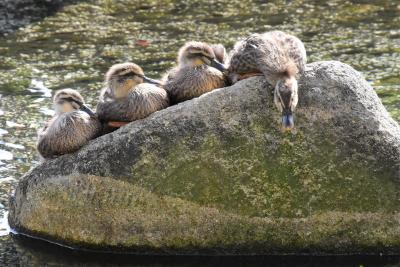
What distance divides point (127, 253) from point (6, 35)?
278 inches

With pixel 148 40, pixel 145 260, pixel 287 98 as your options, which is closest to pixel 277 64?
pixel 287 98

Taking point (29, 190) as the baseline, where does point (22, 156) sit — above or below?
below

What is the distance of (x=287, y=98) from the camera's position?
7070 millimetres

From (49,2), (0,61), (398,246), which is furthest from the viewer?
(49,2)

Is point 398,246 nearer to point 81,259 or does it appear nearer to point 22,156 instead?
point 81,259

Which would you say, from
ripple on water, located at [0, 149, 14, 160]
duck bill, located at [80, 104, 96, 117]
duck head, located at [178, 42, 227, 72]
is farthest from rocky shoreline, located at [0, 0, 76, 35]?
duck head, located at [178, 42, 227, 72]

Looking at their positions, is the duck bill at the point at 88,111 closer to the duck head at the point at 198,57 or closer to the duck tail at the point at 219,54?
the duck head at the point at 198,57

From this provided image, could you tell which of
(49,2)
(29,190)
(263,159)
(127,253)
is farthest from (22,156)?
(49,2)

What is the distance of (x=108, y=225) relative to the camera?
7422mm

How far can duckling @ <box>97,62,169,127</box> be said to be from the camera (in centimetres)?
768

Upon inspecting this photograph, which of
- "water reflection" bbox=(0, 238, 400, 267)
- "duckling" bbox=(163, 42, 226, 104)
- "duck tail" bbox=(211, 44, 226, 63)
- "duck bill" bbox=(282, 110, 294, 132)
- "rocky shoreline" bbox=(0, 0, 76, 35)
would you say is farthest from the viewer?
"rocky shoreline" bbox=(0, 0, 76, 35)

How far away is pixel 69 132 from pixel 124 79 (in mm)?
714

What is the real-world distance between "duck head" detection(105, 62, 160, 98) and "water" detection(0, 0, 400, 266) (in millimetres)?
1766

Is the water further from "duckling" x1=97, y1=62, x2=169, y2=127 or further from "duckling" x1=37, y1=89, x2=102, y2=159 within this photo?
"duckling" x1=97, y1=62, x2=169, y2=127
